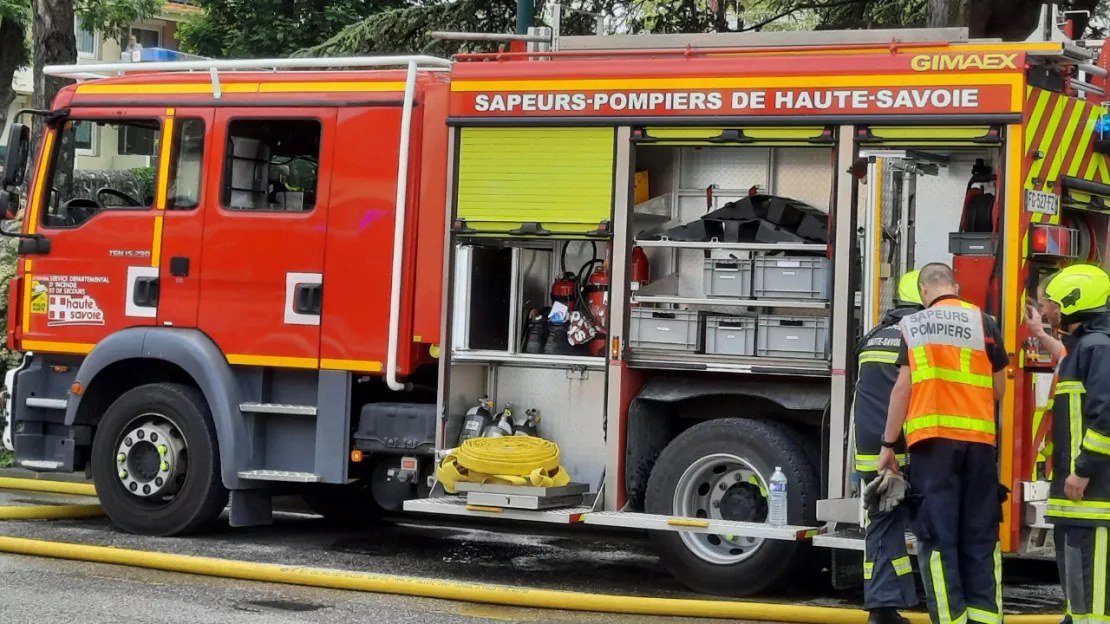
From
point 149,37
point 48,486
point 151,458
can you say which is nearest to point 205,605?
point 151,458

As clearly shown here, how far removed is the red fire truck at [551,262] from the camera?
312 inches

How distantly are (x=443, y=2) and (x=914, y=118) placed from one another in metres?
9.92

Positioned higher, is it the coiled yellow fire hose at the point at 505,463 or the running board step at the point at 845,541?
the coiled yellow fire hose at the point at 505,463

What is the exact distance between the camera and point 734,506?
833cm

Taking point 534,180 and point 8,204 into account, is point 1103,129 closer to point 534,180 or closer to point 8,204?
point 534,180

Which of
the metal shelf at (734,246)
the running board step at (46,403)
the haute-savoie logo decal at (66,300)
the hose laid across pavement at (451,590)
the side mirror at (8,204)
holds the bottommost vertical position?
the hose laid across pavement at (451,590)

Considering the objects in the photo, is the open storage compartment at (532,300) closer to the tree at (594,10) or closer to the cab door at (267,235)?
the cab door at (267,235)

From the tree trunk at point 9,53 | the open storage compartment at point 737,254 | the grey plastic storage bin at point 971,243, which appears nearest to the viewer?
the grey plastic storage bin at point 971,243

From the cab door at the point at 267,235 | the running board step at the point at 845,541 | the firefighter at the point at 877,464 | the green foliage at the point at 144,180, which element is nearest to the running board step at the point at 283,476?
the cab door at the point at 267,235

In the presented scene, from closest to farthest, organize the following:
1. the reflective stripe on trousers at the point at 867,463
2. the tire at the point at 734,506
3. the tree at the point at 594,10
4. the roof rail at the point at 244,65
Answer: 1. the reflective stripe on trousers at the point at 867,463
2. the tire at the point at 734,506
3. the roof rail at the point at 244,65
4. the tree at the point at 594,10

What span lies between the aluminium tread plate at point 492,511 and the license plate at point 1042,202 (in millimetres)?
2790

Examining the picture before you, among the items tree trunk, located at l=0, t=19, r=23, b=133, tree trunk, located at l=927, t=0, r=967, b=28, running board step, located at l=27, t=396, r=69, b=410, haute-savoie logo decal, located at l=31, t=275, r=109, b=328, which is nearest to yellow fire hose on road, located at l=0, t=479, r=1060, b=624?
running board step, located at l=27, t=396, r=69, b=410

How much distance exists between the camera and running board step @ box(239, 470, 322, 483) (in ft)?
30.7

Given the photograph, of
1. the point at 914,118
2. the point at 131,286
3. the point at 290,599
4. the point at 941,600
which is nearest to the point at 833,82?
the point at 914,118
